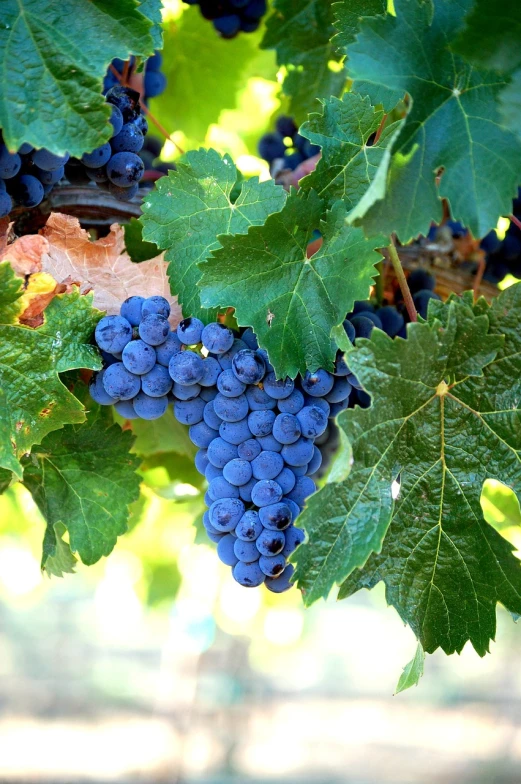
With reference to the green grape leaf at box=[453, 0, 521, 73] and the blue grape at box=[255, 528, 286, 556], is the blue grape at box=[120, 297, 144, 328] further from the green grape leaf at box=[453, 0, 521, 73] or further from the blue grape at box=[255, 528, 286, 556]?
the green grape leaf at box=[453, 0, 521, 73]

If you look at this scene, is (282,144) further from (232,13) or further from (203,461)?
(203,461)

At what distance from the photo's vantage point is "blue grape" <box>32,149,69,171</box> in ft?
3.04

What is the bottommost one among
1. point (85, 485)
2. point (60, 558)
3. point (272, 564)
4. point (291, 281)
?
point (60, 558)

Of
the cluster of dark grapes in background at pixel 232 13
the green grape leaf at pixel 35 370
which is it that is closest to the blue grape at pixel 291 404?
the green grape leaf at pixel 35 370

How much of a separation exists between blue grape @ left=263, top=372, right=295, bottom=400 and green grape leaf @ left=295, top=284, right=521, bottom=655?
125mm

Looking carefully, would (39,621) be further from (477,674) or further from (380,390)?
(380,390)

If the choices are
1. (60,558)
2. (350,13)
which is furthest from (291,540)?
(350,13)

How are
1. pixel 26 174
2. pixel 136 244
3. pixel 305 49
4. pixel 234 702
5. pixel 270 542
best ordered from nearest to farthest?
pixel 270 542 → pixel 26 174 → pixel 136 244 → pixel 305 49 → pixel 234 702

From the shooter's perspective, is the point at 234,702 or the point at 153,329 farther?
the point at 234,702

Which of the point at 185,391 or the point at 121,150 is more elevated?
the point at 121,150

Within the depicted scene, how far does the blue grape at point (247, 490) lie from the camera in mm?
912

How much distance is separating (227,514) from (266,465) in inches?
2.8

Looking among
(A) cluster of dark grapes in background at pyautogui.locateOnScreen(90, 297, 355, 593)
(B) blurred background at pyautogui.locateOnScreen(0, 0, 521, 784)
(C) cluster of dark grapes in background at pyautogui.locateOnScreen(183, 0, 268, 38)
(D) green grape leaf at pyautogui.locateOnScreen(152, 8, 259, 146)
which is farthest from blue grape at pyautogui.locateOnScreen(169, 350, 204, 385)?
(B) blurred background at pyautogui.locateOnScreen(0, 0, 521, 784)

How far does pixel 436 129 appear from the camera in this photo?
2.60 feet
